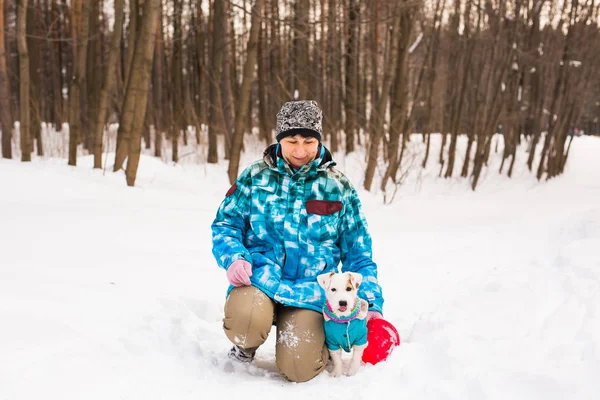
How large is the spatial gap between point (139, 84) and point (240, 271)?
6676 millimetres

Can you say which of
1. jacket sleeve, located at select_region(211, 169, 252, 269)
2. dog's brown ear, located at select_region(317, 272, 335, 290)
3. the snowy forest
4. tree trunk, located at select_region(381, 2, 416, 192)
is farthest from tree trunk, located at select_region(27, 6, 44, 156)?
dog's brown ear, located at select_region(317, 272, 335, 290)

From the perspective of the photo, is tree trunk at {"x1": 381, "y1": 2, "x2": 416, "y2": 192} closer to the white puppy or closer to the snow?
the snow

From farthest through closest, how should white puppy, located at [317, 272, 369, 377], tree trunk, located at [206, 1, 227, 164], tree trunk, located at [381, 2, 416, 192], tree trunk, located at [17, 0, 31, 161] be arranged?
tree trunk, located at [206, 1, 227, 164] → tree trunk, located at [381, 2, 416, 192] → tree trunk, located at [17, 0, 31, 161] → white puppy, located at [317, 272, 369, 377]

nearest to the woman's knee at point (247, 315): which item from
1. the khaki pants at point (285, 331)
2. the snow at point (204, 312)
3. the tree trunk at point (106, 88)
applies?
the khaki pants at point (285, 331)

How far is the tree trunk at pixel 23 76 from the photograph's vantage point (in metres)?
9.91

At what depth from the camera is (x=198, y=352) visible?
306 cm

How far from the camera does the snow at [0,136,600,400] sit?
237 cm

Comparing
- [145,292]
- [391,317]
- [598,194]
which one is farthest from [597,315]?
[598,194]

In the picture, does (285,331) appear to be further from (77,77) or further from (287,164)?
(77,77)

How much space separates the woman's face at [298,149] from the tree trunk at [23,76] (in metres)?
9.15

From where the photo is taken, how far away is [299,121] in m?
2.88

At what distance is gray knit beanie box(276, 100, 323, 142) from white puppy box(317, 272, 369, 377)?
0.83m

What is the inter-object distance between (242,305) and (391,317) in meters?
1.67

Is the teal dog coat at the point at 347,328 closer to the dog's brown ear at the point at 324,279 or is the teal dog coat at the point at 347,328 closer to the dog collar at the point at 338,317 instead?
the dog collar at the point at 338,317
